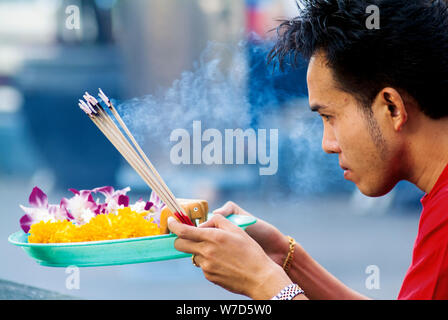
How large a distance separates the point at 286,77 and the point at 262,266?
3.07 ft

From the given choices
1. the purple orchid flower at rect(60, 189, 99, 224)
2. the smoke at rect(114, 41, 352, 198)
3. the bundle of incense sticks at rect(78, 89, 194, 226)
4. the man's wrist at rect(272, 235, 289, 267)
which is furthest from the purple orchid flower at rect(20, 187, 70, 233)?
the man's wrist at rect(272, 235, 289, 267)

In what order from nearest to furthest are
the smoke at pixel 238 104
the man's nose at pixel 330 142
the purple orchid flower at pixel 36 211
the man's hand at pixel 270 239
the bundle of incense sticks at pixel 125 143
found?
the bundle of incense sticks at pixel 125 143 → the purple orchid flower at pixel 36 211 → the man's nose at pixel 330 142 → the man's hand at pixel 270 239 → the smoke at pixel 238 104

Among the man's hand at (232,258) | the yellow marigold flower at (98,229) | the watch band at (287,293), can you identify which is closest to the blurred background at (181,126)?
the yellow marigold flower at (98,229)

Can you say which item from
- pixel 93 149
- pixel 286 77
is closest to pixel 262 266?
pixel 286 77

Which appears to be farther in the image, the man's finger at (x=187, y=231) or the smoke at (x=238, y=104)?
the smoke at (x=238, y=104)

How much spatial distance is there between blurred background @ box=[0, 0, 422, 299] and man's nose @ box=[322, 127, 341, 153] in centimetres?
35

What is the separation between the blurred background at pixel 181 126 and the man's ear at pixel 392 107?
411mm

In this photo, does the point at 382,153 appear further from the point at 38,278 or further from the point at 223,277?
the point at 38,278

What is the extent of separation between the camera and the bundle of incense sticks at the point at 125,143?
111 cm

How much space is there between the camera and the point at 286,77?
1.97m

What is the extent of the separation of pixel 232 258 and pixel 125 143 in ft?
0.92

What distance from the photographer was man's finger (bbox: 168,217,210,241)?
3.72 ft

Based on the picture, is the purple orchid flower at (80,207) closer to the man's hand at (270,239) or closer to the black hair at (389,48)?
the man's hand at (270,239)

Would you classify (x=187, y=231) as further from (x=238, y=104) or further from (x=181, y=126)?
(x=238, y=104)
